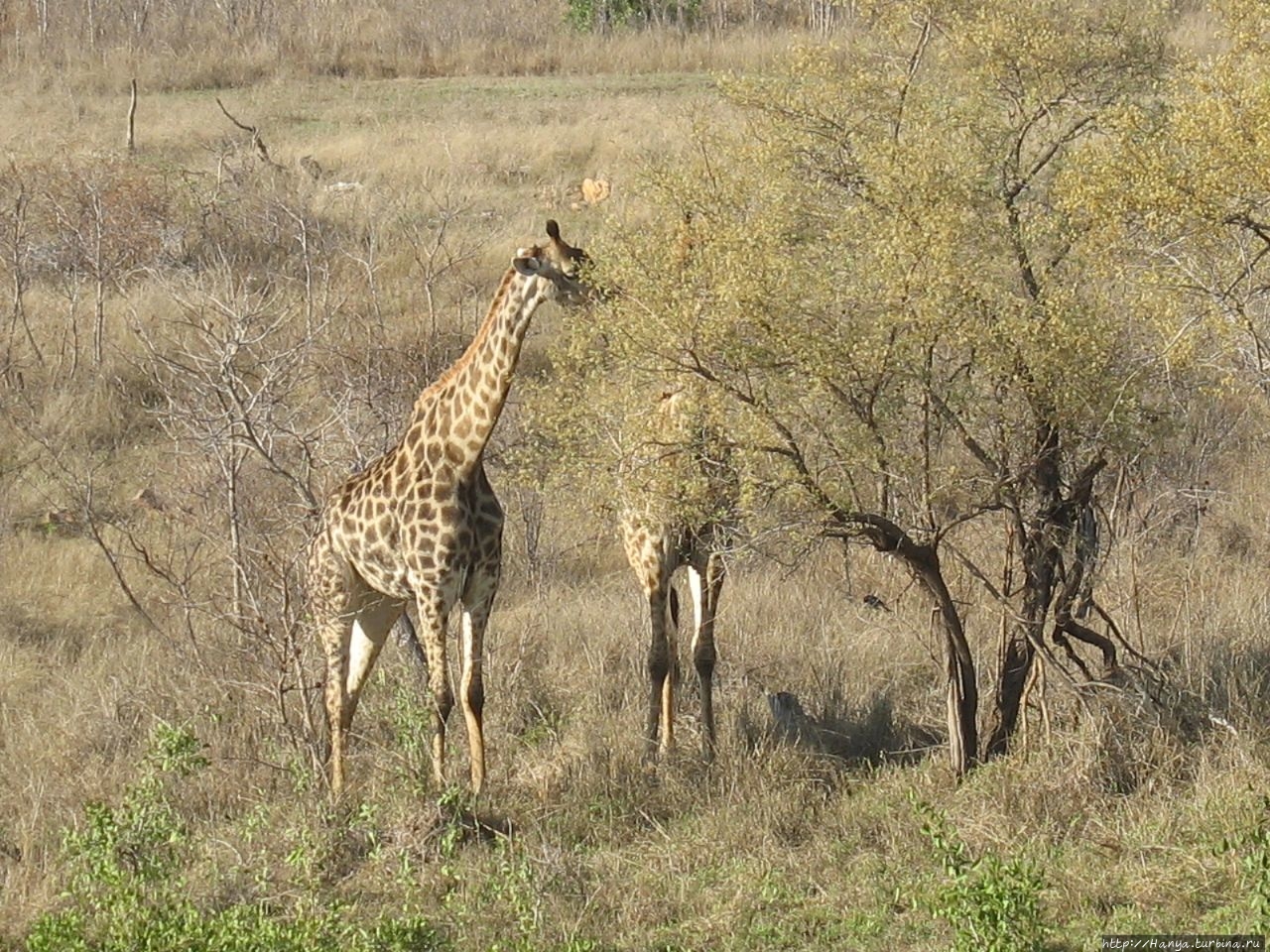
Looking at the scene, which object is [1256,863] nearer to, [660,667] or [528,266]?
[660,667]

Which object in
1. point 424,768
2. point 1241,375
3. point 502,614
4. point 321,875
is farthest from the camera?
point 502,614

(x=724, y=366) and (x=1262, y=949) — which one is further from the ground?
(x=724, y=366)

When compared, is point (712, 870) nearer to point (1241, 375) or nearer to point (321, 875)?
point (321, 875)

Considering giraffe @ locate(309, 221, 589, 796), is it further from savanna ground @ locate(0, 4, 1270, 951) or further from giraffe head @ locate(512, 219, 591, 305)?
savanna ground @ locate(0, 4, 1270, 951)

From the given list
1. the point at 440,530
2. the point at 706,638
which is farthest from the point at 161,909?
the point at 706,638

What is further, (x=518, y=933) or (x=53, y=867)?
(x=53, y=867)

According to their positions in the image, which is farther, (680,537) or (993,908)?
(680,537)

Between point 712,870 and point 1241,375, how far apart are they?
394cm

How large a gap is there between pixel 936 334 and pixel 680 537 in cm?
208

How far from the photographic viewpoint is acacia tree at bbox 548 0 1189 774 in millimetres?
7285

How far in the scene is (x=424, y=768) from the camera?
8.04 meters

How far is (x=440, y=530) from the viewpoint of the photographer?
798 centimetres

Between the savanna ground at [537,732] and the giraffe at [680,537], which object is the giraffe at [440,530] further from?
the giraffe at [680,537]

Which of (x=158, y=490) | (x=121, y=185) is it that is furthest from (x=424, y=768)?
(x=121, y=185)
